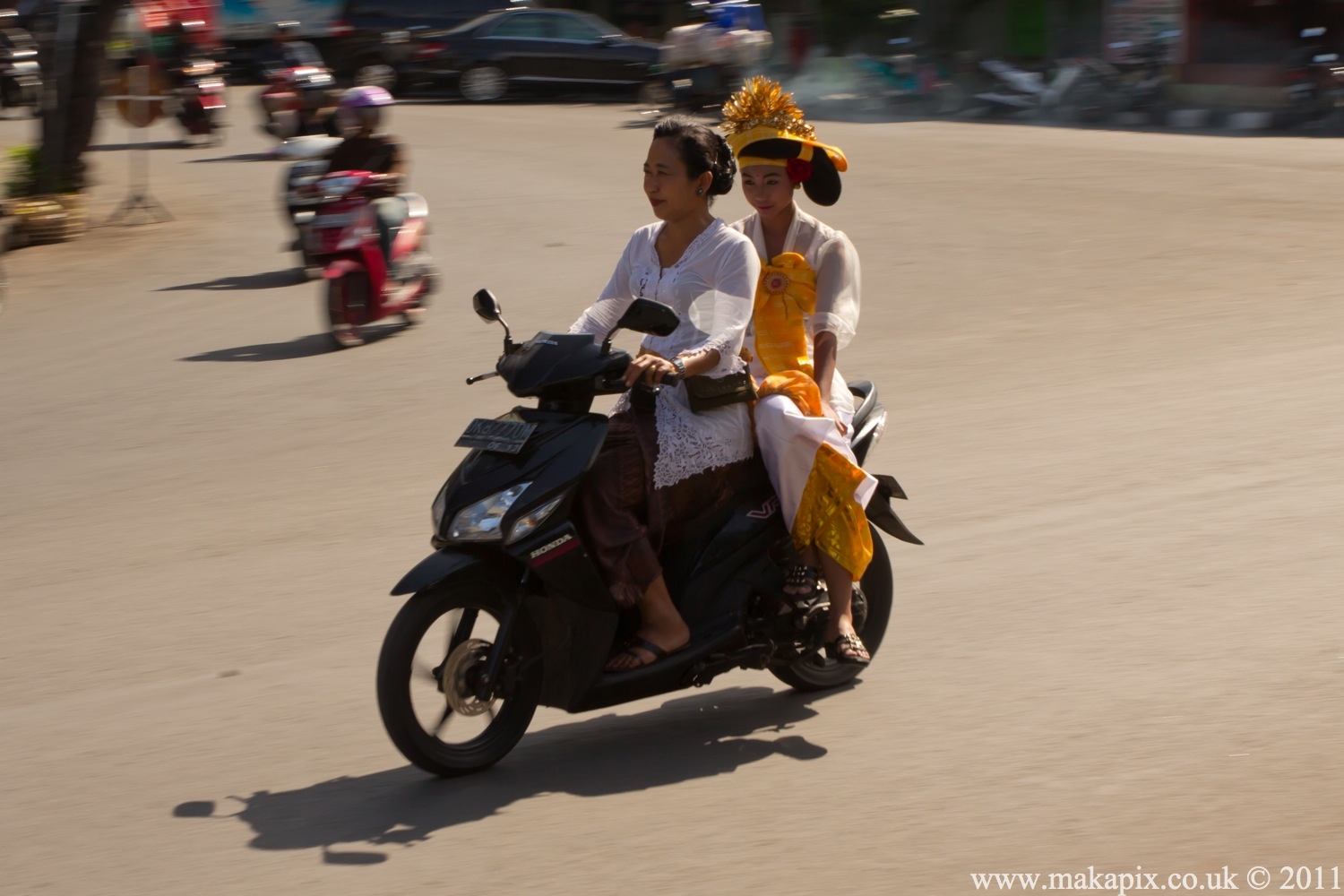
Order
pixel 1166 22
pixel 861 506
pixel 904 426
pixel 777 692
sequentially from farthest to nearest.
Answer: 1. pixel 1166 22
2. pixel 904 426
3. pixel 777 692
4. pixel 861 506

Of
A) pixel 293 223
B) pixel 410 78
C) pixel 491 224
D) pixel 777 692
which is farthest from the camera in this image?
pixel 410 78

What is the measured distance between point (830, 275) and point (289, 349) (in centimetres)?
698

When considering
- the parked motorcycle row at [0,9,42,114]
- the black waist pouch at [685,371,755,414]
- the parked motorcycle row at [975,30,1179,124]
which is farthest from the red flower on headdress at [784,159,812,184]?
the parked motorcycle row at [0,9,42,114]

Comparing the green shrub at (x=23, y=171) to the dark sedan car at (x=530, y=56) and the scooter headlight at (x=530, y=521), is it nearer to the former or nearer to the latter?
the dark sedan car at (x=530, y=56)

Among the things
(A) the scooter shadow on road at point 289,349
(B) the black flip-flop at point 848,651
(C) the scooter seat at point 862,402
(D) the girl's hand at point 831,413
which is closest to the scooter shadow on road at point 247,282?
(A) the scooter shadow on road at point 289,349

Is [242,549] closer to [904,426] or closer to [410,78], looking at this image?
[904,426]

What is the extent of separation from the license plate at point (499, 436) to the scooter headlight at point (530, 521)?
0.17 m

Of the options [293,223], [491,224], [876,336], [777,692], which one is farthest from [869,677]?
[491,224]

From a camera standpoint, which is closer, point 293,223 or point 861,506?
point 861,506

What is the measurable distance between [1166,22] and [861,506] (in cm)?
2444

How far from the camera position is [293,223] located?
13641 mm

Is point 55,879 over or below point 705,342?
below

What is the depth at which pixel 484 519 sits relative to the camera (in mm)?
4254

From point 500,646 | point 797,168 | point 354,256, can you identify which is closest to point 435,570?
point 500,646
